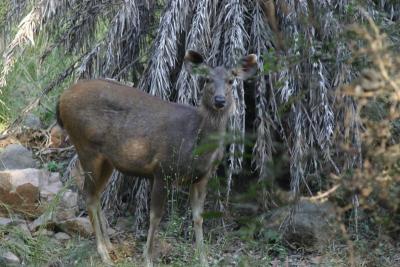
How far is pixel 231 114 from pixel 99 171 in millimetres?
1315

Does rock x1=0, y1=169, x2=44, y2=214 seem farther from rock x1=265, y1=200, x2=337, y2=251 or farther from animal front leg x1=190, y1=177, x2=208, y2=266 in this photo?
rock x1=265, y1=200, x2=337, y2=251

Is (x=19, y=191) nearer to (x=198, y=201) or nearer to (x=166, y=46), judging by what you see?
(x=198, y=201)

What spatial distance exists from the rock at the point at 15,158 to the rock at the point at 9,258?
7.48 ft

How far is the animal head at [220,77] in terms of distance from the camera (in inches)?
287

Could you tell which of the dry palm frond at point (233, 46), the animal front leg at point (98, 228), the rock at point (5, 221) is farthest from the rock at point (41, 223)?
the dry palm frond at point (233, 46)

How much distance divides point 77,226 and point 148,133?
119 cm

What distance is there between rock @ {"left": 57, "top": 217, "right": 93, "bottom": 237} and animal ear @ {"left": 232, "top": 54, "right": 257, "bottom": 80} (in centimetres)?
202

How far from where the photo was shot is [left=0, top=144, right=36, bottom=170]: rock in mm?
8938

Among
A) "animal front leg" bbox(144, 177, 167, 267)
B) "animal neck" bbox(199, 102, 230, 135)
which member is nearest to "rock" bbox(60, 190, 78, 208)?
"animal front leg" bbox(144, 177, 167, 267)

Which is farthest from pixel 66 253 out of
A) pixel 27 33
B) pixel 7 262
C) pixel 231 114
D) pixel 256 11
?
pixel 256 11

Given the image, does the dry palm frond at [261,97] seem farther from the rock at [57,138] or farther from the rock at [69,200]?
the rock at [57,138]

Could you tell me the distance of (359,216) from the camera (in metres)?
7.65

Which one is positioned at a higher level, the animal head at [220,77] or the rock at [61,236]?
the animal head at [220,77]

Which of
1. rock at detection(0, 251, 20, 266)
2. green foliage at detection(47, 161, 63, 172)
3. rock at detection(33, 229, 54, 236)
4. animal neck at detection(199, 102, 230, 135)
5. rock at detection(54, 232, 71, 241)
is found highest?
animal neck at detection(199, 102, 230, 135)
